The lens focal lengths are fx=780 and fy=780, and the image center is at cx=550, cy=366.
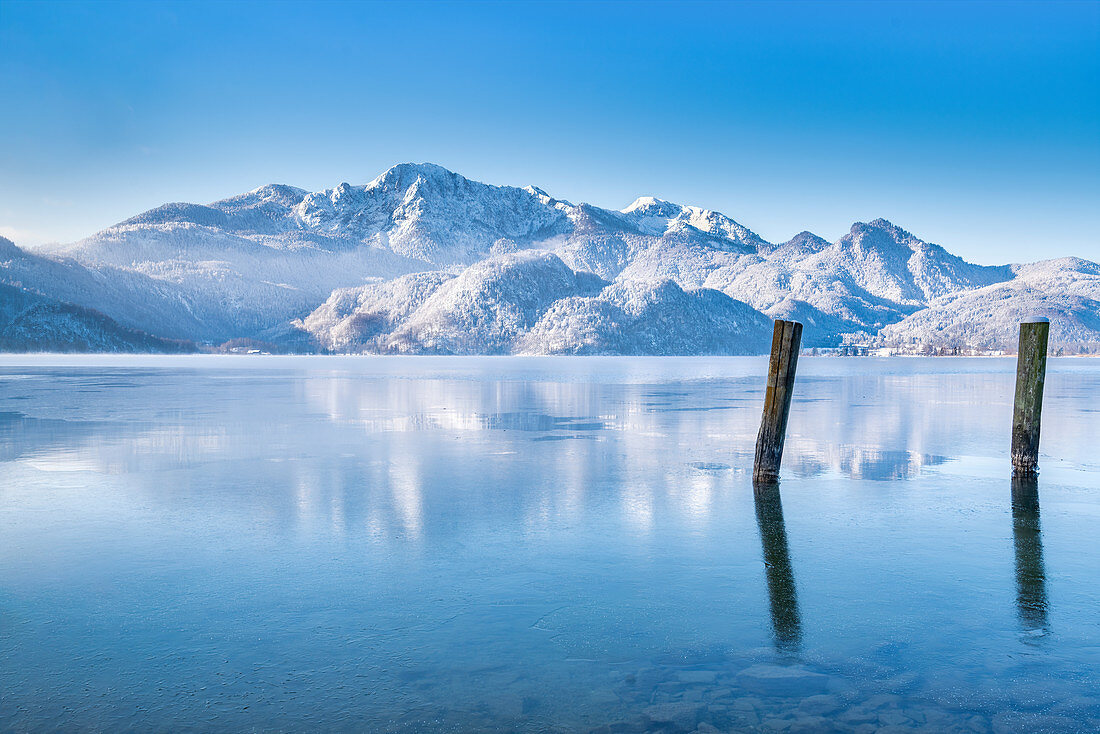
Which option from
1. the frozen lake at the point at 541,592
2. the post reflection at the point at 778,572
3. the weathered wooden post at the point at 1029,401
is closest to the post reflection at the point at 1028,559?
the frozen lake at the point at 541,592

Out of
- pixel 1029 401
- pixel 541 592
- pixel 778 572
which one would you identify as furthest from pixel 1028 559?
pixel 1029 401

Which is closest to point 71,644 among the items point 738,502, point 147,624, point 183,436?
point 147,624

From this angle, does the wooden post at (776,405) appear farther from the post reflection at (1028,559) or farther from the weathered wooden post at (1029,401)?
the weathered wooden post at (1029,401)

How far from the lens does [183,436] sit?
27.7 meters

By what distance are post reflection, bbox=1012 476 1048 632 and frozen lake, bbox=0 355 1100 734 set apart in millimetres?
62

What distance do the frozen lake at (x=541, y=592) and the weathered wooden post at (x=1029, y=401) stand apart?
755 mm

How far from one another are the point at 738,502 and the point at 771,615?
732 cm

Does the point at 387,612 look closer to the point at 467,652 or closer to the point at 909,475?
the point at 467,652

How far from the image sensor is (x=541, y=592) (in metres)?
10.9

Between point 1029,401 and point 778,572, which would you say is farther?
point 1029,401

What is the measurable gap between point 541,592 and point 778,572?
12.6 feet

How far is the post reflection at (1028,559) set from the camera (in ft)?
33.3

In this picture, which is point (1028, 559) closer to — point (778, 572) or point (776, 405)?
point (778, 572)

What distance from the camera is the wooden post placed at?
1983cm
